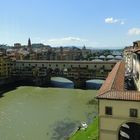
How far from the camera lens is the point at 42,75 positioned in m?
59.8

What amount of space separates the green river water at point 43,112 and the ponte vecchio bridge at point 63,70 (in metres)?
6.18

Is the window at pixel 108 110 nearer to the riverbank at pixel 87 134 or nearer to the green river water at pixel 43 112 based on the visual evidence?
the riverbank at pixel 87 134

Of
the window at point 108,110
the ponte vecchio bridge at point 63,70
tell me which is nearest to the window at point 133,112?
the window at point 108,110

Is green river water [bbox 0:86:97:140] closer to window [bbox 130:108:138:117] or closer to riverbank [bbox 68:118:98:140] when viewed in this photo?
riverbank [bbox 68:118:98:140]

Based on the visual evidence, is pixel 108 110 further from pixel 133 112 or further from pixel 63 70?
pixel 63 70

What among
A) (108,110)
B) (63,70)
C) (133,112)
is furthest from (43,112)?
(63,70)

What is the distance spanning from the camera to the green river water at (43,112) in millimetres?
27016

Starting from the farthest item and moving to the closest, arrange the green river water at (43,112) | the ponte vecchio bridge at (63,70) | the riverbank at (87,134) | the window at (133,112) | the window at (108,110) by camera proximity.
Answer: the ponte vecchio bridge at (63,70) → the green river water at (43,112) → the riverbank at (87,134) → the window at (108,110) → the window at (133,112)

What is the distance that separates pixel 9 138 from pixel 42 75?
113 feet

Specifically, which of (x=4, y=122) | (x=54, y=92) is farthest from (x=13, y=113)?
(x=54, y=92)

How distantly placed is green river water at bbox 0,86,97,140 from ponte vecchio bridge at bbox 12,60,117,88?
6.18m

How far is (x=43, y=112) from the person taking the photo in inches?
1388

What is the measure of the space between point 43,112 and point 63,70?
2498 centimetres

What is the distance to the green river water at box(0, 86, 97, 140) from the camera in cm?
2702
